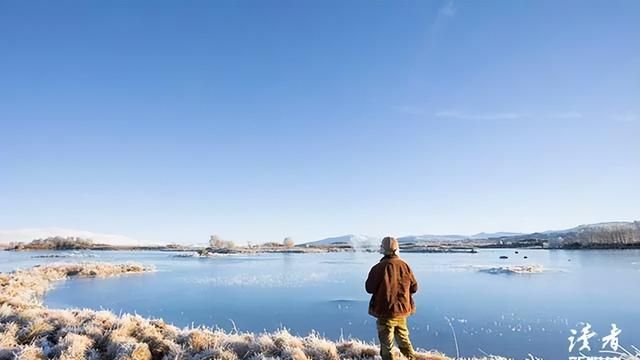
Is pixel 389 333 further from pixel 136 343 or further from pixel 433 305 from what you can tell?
pixel 433 305

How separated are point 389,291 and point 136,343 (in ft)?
12.3

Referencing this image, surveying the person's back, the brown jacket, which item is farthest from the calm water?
the brown jacket

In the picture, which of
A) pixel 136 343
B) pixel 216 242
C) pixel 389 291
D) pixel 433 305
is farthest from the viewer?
pixel 216 242

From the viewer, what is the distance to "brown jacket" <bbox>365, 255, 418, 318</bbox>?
5145 mm

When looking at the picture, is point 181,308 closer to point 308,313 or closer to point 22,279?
point 308,313

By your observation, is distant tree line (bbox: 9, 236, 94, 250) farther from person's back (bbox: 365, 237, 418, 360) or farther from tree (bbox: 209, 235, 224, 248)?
person's back (bbox: 365, 237, 418, 360)

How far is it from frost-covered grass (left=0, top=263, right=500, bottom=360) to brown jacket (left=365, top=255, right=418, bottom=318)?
3.75 ft

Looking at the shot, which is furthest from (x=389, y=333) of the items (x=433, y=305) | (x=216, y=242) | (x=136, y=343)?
(x=216, y=242)

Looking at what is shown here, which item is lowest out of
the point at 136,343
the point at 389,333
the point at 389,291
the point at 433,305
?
the point at 433,305

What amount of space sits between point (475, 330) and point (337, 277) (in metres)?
13.6

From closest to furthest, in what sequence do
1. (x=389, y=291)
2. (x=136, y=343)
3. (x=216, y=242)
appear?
1. (x=389, y=291)
2. (x=136, y=343)
3. (x=216, y=242)

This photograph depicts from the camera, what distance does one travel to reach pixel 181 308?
13523 millimetres

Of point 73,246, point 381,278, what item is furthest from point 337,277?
point 73,246

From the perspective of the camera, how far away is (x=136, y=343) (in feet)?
21.8
